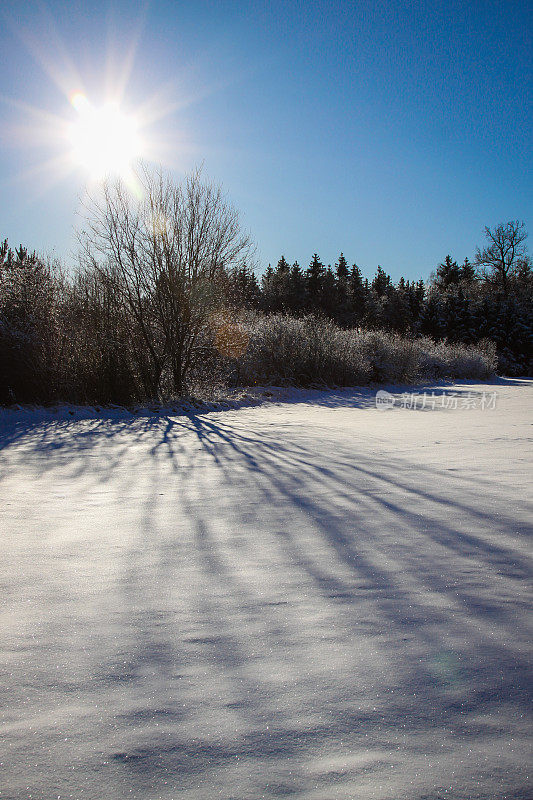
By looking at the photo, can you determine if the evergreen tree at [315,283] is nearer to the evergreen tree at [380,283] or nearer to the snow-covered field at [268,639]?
the evergreen tree at [380,283]

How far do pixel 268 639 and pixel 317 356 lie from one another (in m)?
12.9

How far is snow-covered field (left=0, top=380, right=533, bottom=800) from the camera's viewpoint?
1053 mm

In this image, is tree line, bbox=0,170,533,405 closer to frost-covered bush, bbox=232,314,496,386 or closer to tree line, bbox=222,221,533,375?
frost-covered bush, bbox=232,314,496,386

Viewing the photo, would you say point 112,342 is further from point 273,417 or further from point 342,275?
point 342,275

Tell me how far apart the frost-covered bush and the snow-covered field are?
32.5 feet

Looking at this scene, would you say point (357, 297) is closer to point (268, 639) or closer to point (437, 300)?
point (437, 300)

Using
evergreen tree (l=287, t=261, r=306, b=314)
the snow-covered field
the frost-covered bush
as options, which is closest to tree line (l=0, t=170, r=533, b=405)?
the frost-covered bush

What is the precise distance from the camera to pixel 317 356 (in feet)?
46.3

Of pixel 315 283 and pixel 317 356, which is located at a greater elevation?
pixel 315 283

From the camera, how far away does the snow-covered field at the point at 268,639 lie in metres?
1.05

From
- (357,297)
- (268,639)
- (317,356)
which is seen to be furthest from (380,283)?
(268,639)

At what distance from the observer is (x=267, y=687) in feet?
4.30

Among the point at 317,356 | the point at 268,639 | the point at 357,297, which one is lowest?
the point at 268,639

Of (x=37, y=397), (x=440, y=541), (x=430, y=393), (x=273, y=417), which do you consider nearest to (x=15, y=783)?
(x=440, y=541)
